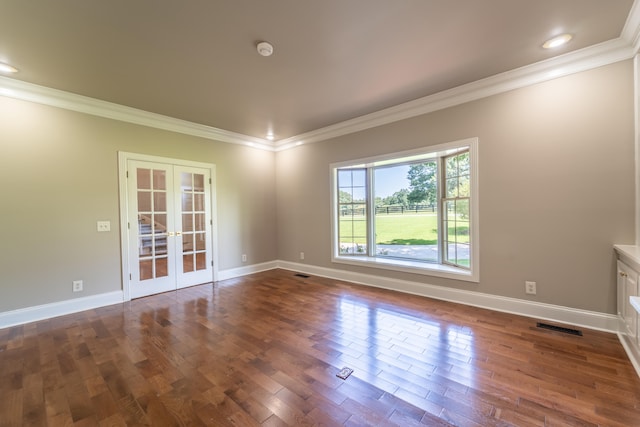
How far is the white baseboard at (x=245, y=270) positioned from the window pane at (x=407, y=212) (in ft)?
7.58

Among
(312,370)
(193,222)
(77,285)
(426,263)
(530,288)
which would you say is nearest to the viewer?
(312,370)

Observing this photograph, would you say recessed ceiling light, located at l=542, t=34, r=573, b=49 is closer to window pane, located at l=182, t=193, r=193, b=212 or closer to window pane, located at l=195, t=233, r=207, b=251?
window pane, located at l=182, t=193, r=193, b=212

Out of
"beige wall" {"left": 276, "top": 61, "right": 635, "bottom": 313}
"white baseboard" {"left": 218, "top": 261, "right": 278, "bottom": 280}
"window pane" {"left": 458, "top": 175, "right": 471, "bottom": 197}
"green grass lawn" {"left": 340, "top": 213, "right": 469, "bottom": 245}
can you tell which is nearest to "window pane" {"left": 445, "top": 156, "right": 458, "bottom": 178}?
"window pane" {"left": 458, "top": 175, "right": 471, "bottom": 197}

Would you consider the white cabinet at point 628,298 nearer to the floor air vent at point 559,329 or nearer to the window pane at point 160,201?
the floor air vent at point 559,329

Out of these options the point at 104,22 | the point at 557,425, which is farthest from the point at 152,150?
the point at 557,425

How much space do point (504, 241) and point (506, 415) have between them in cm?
208

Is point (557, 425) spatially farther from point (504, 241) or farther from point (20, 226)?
point (20, 226)

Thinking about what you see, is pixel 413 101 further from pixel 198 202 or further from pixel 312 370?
pixel 198 202

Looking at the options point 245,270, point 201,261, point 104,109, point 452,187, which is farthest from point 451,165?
point 104,109

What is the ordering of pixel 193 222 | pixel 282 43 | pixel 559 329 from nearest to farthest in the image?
pixel 282 43 → pixel 559 329 → pixel 193 222

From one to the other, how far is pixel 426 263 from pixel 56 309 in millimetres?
5087

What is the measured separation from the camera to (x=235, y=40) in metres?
2.35

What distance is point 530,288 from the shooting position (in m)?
3.00

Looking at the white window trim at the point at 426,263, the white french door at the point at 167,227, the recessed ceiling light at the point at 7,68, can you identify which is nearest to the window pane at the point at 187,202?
the white french door at the point at 167,227
